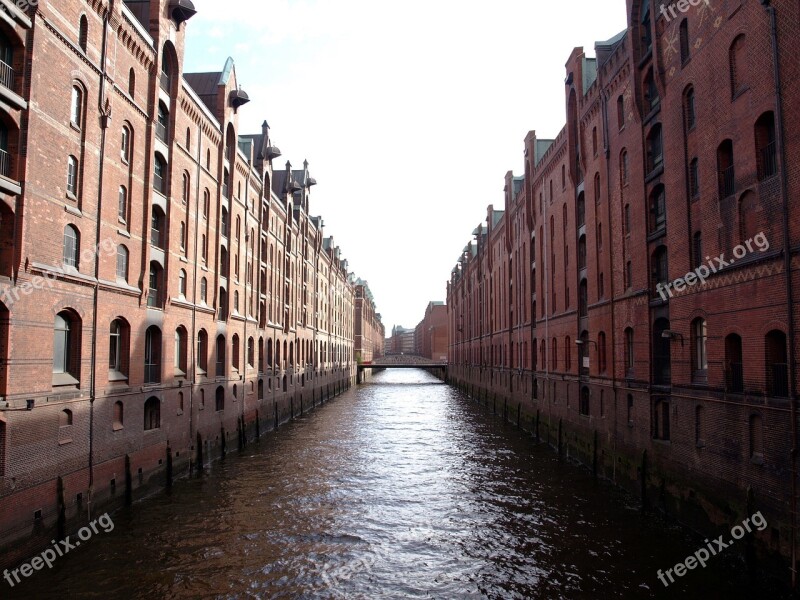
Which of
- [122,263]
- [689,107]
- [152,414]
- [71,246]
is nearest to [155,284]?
[122,263]

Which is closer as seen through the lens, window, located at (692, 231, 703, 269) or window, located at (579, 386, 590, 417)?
window, located at (692, 231, 703, 269)

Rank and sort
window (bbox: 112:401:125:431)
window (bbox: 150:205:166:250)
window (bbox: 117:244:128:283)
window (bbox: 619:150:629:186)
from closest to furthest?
window (bbox: 112:401:125:431)
window (bbox: 117:244:128:283)
window (bbox: 150:205:166:250)
window (bbox: 619:150:629:186)

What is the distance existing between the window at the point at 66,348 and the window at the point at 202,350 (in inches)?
389

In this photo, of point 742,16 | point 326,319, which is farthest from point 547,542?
point 326,319

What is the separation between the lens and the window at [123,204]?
714 inches

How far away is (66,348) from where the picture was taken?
1511 centimetres

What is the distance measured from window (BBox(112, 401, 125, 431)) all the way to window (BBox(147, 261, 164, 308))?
4.21 metres

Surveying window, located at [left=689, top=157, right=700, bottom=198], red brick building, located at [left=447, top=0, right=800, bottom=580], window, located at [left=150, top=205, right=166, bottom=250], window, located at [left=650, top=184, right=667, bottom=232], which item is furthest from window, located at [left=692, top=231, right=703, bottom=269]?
window, located at [left=150, top=205, right=166, bottom=250]

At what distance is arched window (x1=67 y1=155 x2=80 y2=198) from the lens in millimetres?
15078

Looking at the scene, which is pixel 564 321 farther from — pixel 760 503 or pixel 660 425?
pixel 760 503

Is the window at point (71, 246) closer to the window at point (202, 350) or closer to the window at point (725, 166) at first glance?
the window at point (202, 350)

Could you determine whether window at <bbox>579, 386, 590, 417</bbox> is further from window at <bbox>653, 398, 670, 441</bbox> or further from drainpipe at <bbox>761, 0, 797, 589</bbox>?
drainpipe at <bbox>761, 0, 797, 589</bbox>

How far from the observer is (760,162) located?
1283cm

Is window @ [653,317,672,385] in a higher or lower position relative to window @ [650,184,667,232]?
lower
